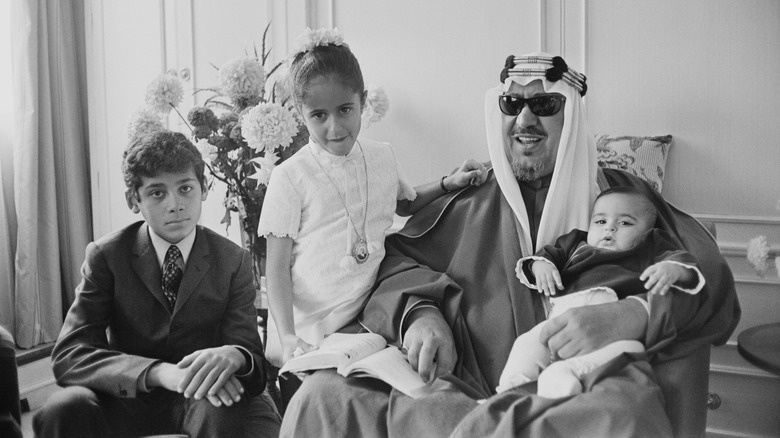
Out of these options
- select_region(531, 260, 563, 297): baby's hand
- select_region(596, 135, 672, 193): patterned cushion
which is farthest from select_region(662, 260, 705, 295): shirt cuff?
select_region(596, 135, 672, 193): patterned cushion

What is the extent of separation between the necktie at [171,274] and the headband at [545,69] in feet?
4.19

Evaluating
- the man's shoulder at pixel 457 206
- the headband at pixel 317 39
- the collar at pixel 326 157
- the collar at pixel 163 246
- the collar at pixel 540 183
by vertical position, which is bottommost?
the collar at pixel 163 246

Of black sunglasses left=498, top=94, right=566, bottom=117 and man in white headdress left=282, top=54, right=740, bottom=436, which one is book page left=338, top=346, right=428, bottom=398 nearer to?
man in white headdress left=282, top=54, right=740, bottom=436

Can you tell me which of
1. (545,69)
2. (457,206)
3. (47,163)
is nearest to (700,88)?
(545,69)

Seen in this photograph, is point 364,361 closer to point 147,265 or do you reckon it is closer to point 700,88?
point 147,265

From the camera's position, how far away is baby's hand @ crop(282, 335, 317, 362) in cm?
231

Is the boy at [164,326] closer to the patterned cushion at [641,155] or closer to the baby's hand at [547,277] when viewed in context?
the baby's hand at [547,277]

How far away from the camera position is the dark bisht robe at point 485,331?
186cm

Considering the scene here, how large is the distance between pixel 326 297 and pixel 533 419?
2.92ft

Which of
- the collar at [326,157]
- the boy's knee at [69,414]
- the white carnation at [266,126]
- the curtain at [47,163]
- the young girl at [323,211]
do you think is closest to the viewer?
the boy's knee at [69,414]

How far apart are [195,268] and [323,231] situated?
0.43 m

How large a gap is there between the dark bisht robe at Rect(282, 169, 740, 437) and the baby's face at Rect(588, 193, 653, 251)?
12cm

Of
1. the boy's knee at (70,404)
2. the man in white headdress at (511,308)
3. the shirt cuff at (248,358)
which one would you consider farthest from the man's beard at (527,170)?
the boy's knee at (70,404)

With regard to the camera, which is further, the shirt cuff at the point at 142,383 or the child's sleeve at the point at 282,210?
the child's sleeve at the point at 282,210
